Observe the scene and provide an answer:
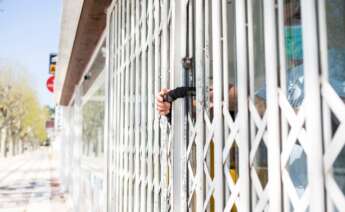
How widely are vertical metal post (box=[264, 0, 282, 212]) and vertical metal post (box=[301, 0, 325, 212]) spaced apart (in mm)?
90

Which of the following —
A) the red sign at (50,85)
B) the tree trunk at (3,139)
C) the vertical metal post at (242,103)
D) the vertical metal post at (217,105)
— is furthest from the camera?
the tree trunk at (3,139)

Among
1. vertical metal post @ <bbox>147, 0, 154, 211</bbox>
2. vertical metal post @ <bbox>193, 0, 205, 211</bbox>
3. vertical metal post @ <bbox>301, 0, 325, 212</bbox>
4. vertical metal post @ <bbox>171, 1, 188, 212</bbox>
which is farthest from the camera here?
vertical metal post @ <bbox>147, 0, 154, 211</bbox>

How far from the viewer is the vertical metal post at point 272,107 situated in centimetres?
72

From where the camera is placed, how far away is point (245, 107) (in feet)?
2.79

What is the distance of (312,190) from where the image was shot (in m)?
0.63

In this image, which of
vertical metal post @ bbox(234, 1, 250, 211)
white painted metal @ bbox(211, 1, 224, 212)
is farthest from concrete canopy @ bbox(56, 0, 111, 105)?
vertical metal post @ bbox(234, 1, 250, 211)

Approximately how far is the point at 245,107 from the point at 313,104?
0.74ft

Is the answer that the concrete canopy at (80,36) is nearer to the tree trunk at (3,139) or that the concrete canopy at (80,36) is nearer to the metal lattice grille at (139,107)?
the metal lattice grille at (139,107)

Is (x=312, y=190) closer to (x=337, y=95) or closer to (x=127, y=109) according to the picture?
(x=337, y=95)

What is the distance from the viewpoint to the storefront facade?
0.64 meters

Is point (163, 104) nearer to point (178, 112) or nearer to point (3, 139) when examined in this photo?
point (178, 112)

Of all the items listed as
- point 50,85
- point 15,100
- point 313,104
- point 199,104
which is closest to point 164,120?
point 199,104

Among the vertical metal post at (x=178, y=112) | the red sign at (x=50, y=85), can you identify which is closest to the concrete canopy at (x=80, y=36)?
the vertical metal post at (x=178, y=112)

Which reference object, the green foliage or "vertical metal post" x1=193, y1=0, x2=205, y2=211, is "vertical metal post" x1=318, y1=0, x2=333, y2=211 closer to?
"vertical metal post" x1=193, y1=0, x2=205, y2=211
